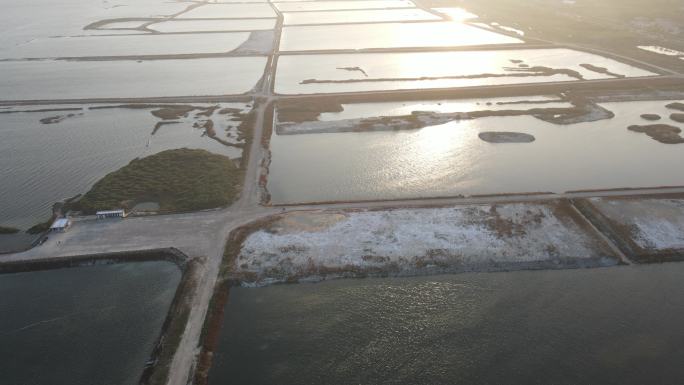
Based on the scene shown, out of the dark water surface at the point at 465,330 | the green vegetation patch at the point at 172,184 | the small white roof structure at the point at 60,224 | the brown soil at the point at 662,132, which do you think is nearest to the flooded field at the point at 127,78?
the green vegetation patch at the point at 172,184

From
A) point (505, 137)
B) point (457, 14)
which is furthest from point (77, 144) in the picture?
point (457, 14)

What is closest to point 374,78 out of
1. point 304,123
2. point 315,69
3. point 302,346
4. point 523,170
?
point 315,69

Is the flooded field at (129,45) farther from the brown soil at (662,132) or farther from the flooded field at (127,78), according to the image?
the brown soil at (662,132)

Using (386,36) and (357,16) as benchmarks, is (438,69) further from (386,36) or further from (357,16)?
(357,16)

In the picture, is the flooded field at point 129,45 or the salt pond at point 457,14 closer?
the flooded field at point 129,45

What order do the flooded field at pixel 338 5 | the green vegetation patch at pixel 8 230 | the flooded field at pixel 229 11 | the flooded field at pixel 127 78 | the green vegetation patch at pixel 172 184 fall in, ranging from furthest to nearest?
the flooded field at pixel 338 5 < the flooded field at pixel 229 11 < the flooded field at pixel 127 78 < the green vegetation patch at pixel 172 184 < the green vegetation patch at pixel 8 230

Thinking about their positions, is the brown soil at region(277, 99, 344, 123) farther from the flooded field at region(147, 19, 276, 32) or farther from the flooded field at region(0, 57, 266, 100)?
the flooded field at region(147, 19, 276, 32)
